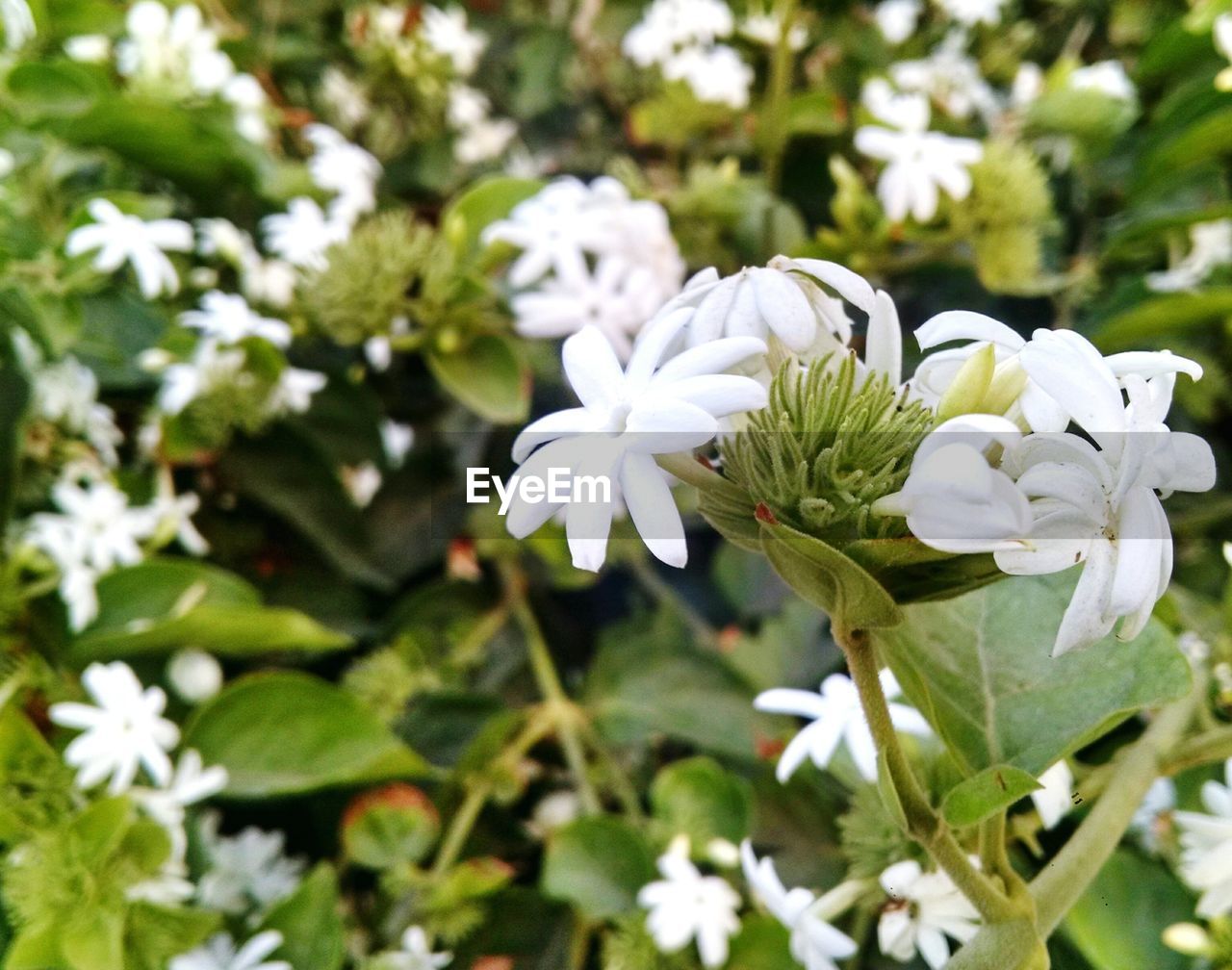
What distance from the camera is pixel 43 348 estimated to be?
0.38m

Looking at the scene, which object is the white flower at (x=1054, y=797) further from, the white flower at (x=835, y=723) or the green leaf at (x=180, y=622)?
the green leaf at (x=180, y=622)

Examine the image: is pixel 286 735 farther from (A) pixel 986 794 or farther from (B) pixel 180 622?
(A) pixel 986 794

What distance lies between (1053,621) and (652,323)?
0.40 feet

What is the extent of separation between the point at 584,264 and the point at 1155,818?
292 mm

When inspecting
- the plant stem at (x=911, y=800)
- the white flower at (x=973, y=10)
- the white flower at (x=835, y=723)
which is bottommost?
the white flower at (x=835, y=723)

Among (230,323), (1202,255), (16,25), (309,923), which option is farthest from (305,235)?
(1202,255)

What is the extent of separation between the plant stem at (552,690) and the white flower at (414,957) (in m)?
0.08

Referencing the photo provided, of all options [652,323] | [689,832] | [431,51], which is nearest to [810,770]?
[689,832]

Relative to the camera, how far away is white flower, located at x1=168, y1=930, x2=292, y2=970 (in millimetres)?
298

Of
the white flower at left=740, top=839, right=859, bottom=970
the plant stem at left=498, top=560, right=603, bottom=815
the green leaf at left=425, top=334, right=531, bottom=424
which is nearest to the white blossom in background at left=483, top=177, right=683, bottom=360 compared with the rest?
the green leaf at left=425, top=334, right=531, bottom=424

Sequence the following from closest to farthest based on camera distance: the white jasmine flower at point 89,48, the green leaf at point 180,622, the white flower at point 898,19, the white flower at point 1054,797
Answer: the white flower at point 1054,797 → the green leaf at point 180,622 → the white jasmine flower at point 89,48 → the white flower at point 898,19

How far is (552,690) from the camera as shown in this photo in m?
0.43

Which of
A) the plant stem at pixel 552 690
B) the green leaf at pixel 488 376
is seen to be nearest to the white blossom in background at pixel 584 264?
the green leaf at pixel 488 376

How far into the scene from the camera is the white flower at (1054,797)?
25 cm
